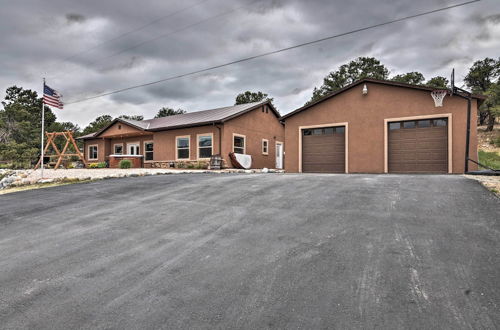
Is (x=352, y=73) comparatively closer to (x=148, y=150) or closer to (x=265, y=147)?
(x=265, y=147)

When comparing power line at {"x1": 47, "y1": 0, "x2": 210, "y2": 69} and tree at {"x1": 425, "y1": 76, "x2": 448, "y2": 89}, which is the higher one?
tree at {"x1": 425, "y1": 76, "x2": 448, "y2": 89}

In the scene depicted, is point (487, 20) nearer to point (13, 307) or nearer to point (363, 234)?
point (363, 234)

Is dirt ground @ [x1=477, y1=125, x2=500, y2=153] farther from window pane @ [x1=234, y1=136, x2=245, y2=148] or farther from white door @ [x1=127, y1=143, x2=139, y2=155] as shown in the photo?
white door @ [x1=127, y1=143, x2=139, y2=155]

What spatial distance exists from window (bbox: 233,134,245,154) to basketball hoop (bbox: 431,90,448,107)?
11.3 metres

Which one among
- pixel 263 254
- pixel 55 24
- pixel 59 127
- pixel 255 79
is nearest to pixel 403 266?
pixel 263 254

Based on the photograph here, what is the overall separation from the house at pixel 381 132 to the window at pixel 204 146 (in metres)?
5.83

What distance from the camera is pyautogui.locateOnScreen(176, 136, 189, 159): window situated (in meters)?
19.4

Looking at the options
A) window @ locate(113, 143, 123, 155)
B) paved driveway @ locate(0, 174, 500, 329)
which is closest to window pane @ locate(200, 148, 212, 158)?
window @ locate(113, 143, 123, 155)

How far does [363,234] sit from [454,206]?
2.40m

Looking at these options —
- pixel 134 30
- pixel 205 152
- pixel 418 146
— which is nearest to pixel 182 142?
pixel 205 152

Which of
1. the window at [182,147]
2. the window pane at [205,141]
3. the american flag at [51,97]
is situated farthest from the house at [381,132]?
the american flag at [51,97]

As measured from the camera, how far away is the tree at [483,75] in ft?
107

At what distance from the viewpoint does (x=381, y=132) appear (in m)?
12.7

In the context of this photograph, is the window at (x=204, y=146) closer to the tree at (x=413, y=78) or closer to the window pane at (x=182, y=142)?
the window pane at (x=182, y=142)
